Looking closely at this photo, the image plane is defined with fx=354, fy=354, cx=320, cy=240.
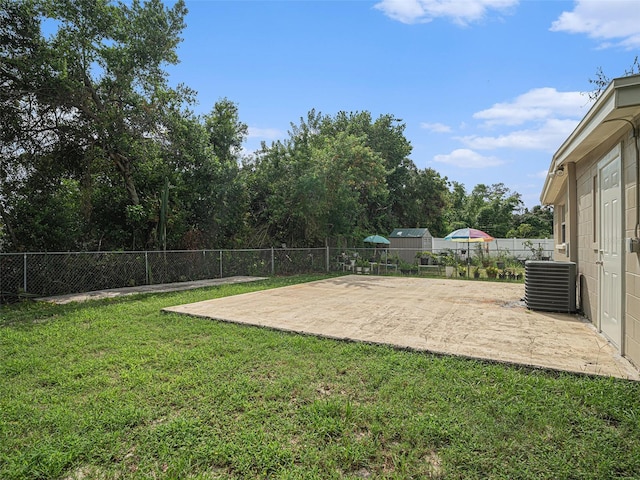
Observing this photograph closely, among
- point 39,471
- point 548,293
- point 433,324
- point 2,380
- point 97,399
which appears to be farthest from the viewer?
point 548,293

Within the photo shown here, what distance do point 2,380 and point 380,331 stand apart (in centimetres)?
405

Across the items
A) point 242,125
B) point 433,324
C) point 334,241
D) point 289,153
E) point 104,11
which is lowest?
point 433,324

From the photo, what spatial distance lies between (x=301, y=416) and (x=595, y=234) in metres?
4.77

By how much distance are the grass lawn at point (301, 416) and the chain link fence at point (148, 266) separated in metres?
4.41

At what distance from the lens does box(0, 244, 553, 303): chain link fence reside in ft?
24.6

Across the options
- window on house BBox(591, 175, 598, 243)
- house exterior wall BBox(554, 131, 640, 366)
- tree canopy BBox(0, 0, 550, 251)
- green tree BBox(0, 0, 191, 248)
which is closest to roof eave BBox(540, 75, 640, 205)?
house exterior wall BBox(554, 131, 640, 366)

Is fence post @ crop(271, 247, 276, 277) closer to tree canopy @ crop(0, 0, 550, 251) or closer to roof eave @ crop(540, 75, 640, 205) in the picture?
tree canopy @ crop(0, 0, 550, 251)

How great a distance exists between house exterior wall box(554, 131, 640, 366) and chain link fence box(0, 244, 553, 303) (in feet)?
27.7

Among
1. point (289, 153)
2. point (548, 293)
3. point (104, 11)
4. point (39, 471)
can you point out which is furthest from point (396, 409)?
point (289, 153)

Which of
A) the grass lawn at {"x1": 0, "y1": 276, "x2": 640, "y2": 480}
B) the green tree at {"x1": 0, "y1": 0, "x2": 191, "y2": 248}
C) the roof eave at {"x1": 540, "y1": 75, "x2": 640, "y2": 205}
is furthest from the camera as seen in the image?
the green tree at {"x1": 0, "y1": 0, "x2": 191, "y2": 248}

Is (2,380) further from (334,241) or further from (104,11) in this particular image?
(334,241)

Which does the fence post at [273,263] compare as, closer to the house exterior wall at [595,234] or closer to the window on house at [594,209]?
the house exterior wall at [595,234]

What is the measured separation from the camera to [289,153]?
14.7 metres

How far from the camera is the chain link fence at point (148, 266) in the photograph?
748 centimetres
